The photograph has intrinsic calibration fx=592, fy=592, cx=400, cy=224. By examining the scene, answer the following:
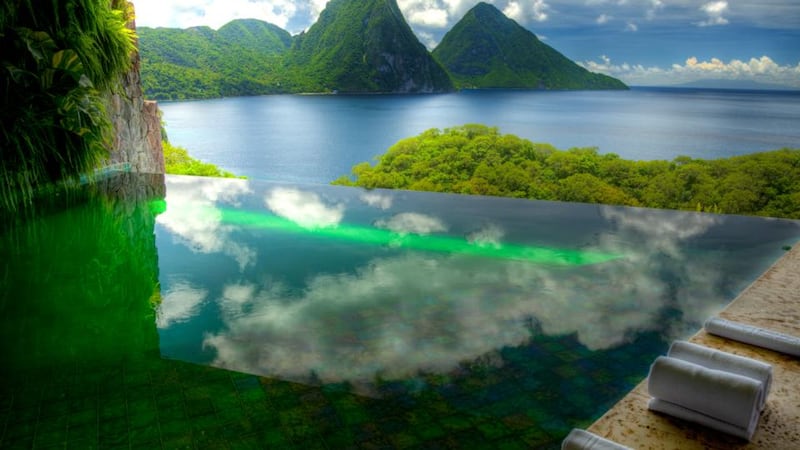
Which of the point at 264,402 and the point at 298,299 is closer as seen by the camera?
the point at 264,402

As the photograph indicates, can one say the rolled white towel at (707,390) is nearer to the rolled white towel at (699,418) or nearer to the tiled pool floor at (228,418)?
the rolled white towel at (699,418)

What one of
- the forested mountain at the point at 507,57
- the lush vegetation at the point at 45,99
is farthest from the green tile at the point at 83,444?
the forested mountain at the point at 507,57

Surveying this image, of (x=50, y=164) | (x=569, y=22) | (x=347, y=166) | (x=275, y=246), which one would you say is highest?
(x=569, y=22)

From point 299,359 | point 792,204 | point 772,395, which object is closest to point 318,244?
point 299,359

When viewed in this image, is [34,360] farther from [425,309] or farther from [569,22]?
[569,22]

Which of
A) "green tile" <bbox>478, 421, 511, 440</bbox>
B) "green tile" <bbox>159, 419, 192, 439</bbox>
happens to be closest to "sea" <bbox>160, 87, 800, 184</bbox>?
"green tile" <bbox>478, 421, 511, 440</bbox>

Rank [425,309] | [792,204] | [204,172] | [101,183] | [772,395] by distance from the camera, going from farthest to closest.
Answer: [204,172] < [792,204] < [101,183] < [425,309] < [772,395]

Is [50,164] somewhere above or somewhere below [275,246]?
above
